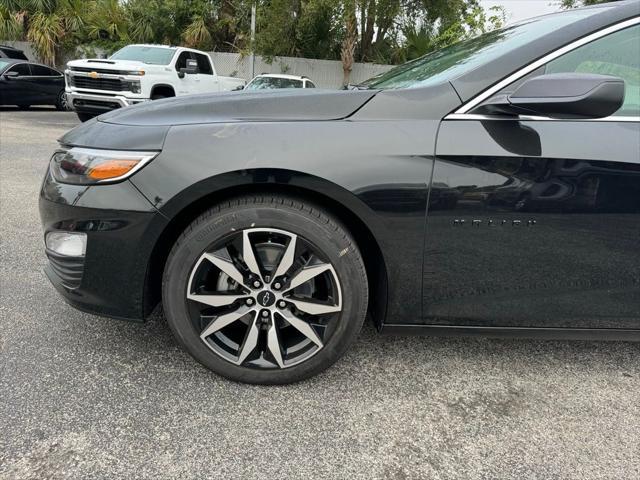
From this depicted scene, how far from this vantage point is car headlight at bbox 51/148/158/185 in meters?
1.90

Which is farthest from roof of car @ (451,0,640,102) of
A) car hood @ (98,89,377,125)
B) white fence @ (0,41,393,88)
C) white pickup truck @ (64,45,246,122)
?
white fence @ (0,41,393,88)

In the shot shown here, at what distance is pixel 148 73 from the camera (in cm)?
985

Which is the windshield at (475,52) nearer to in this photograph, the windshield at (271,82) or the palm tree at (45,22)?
the windshield at (271,82)

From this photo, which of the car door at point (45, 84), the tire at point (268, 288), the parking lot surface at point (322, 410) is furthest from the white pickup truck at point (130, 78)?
the tire at point (268, 288)

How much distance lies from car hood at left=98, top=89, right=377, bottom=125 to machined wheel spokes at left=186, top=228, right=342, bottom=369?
47cm

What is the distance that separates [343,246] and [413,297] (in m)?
0.37

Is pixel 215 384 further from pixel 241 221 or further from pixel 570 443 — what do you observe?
pixel 570 443

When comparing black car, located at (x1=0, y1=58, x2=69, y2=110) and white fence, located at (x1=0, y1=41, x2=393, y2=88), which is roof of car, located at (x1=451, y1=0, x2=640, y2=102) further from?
white fence, located at (x1=0, y1=41, x2=393, y2=88)

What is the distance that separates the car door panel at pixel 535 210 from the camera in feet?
6.07

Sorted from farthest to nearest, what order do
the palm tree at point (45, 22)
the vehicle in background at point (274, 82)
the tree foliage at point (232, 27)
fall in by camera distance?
the palm tree at point (45, 22), the tree foliage at point (232, 27), the vehicle in background at point (274, 82)

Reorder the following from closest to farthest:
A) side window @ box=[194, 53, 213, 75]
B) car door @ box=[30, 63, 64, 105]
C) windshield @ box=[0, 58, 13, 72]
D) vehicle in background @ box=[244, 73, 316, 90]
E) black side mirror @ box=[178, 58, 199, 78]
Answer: black side mirror @ box=[178, 58, 199, 78] → vehicle in background @ box=[244, 73, 316, 90] → side window @ box=[194, 53, 213, 75] → windshield @ box=[0, 58, 13, 72] → car door @ box=[30, 63, 64, 105]

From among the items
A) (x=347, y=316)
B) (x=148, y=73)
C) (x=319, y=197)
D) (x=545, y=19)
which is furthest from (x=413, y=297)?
(x=148, y=73)

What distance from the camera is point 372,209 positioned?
6.22 ft

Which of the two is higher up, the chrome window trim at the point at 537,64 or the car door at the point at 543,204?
the chrome window trim at the point at 537,64
